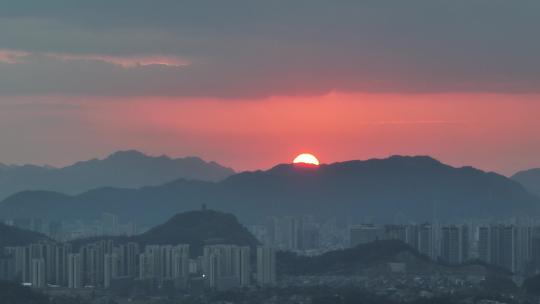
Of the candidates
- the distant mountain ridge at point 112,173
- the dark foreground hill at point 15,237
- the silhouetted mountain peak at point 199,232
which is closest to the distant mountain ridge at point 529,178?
the distant mountain ridge at point 112,173

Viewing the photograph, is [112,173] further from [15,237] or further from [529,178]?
[15,237]

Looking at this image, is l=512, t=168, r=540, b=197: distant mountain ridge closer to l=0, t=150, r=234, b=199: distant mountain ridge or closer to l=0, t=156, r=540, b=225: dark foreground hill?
l=0, t=156, r=540, b=225: dark foreground hill

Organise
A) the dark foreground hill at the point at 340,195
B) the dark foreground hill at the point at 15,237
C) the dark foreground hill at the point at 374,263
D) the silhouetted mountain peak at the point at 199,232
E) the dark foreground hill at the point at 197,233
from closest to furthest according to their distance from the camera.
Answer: the dark foreground hill at the point at 374,263 → the dark foreground hill at the point at 15,237 → the dark foreground hill at the point at 197,233 → the silhouetted mountain peak at the point at 199,232 → the dark foreground hill at the point at 340,195

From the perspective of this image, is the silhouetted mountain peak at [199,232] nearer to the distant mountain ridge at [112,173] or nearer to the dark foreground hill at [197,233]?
the dark foreground hill at [197,233]

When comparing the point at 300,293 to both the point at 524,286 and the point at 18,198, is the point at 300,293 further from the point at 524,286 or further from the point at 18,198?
the point at 18,198

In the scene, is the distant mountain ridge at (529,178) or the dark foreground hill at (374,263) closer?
the dark foreground hill at (374,263)

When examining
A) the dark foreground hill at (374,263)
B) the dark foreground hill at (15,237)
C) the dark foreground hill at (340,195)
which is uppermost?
the dark foreground hill at (340,195)

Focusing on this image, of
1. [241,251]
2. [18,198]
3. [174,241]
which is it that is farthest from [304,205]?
[241,251]
